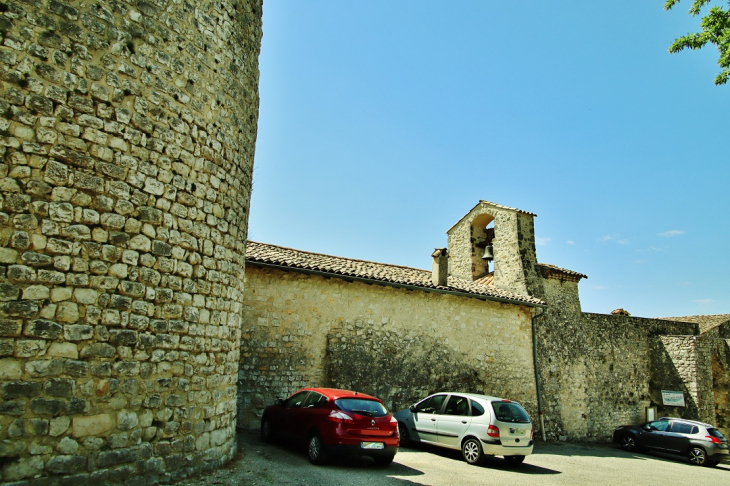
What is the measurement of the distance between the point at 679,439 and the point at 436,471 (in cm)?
1085

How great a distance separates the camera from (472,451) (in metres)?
9.04

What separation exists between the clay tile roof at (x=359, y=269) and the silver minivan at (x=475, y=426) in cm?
377

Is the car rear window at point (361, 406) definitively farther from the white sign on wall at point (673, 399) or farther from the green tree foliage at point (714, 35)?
the white sign on wall at point (673, 399)

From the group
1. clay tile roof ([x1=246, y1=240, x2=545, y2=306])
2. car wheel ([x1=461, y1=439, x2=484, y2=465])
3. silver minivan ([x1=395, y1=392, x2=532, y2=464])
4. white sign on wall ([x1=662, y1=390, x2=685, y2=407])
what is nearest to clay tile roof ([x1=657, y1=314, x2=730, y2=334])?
white sign on wall ([x1=662, y1=390, x2=685, y2=407])

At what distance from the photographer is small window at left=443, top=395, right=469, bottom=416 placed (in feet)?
31.3

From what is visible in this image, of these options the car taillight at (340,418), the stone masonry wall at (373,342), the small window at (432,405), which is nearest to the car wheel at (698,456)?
the stone masonry wall at (373,342)

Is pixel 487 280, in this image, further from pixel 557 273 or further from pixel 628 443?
pixel 628 443

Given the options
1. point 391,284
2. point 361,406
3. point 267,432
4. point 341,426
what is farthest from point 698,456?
point 267,432

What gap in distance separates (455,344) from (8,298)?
11.5 m

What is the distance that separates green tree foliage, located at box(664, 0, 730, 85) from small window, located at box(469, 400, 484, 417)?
25.2ft

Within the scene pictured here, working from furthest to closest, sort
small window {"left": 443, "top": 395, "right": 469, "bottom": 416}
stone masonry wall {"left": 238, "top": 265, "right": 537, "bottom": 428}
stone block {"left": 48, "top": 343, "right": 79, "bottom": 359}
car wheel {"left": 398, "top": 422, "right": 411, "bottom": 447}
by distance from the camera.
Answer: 1. stone masonry wall {"left": 238, "top": 265, "right": 537, "bottom": 428}
2. car wheel {"left": 398, "top": 422, "right": 411, "bottom": 447}
3. small window {"left": 443, "top": 395, "right": 469, "bottom": 416}
4. stone block {"left": 48, "top": 343, "right": 79, "bottom": 359}

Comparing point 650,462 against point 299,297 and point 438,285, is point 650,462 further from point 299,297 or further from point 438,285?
point 299,297

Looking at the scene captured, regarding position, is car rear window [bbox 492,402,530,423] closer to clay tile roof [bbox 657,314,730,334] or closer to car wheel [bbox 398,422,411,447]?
car wheel [bbox 398,422,411,447]

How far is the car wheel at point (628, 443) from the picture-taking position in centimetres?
1534
